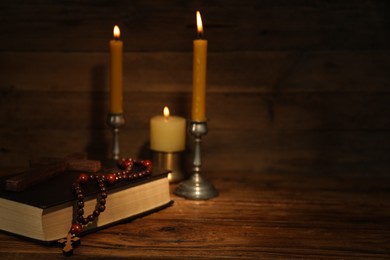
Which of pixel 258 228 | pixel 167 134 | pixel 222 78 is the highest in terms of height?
pixel 222 78

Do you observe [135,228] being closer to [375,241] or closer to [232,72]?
[375,241]

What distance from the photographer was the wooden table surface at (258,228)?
2.70ft

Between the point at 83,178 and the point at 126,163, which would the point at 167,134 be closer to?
the point at 126,163

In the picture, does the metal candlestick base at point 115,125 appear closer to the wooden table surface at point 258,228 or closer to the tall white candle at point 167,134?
the tall white candle at point 167,134

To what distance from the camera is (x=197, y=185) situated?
1.11 metres

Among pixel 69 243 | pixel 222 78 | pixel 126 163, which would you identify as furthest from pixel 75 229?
pixel 222 78

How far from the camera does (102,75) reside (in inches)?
51.3

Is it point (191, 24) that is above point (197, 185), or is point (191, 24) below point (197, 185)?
above

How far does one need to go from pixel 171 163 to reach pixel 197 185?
10 cm

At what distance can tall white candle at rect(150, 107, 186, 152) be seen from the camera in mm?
1170

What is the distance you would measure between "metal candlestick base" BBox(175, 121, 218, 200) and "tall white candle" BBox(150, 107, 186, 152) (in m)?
0.08

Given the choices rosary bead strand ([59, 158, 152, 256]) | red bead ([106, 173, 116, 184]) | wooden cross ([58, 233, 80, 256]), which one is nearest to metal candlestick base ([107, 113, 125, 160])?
rosary bead strand ([59, 158, 152, 256])

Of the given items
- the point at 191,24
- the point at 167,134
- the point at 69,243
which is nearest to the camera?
the point at 69,243

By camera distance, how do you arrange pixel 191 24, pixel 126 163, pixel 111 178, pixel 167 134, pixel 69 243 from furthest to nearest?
1. pixel 191 24
2. pixel 167 134
3. pixel 126 163
4. pixel 111 178
5. pixel 69 243
